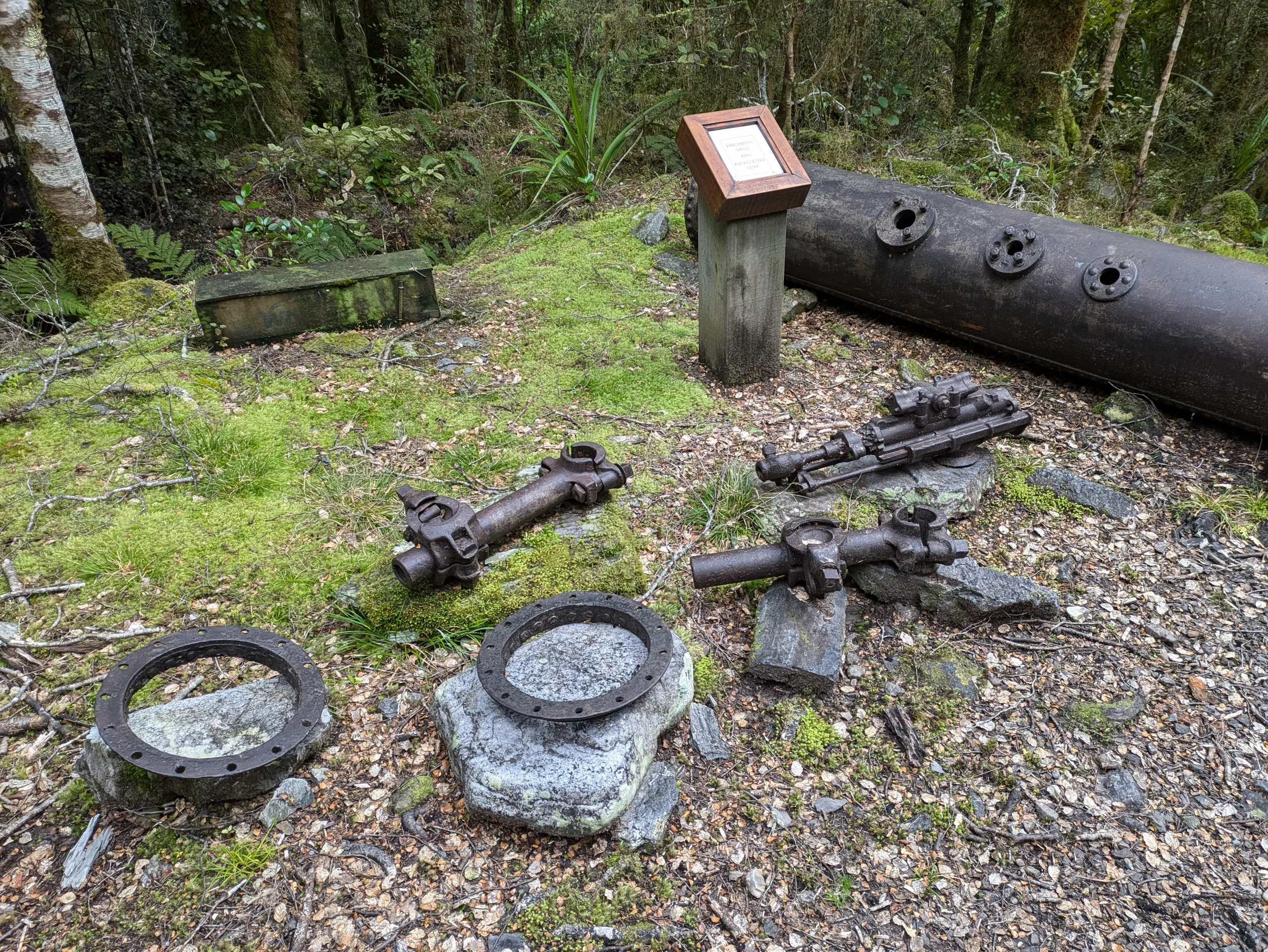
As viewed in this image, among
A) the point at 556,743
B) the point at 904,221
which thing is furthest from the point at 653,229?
the point at 556,743

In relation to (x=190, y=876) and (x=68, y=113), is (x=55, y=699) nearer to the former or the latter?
(x=190, y=876)

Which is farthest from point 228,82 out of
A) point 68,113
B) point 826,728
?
point 826,728

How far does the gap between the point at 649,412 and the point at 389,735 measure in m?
2.10

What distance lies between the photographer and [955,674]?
2.50 meters

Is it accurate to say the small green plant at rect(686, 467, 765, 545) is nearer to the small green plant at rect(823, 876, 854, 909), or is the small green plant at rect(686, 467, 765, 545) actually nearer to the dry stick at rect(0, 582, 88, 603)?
the small green plant at rect(823, 876, 854, 909)

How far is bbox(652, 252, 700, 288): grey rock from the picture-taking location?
5359mm

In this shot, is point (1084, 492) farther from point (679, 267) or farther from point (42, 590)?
point (42, 590)

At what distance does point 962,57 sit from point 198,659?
875cm

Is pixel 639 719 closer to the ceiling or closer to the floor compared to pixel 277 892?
closer to the ceiling

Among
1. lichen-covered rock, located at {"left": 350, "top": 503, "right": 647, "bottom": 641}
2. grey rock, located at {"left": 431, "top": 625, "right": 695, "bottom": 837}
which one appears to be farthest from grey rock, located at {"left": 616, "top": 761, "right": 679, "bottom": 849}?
lichen-covered rock, located at {"left": 350, "top": 503, "right": 647, "bottom": 641}

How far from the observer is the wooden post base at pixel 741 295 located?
363 cm

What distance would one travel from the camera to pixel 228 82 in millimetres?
7391

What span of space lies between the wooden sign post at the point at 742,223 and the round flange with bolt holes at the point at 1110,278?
57.7 inches

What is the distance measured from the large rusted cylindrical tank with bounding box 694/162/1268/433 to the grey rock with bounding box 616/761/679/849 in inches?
122
